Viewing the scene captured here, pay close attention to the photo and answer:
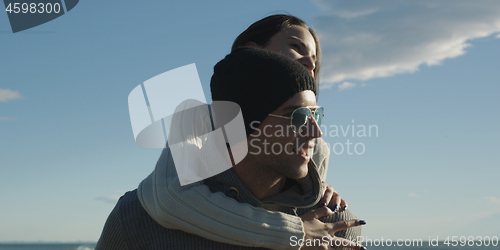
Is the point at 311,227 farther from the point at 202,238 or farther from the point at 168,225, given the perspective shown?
the point at 168,225

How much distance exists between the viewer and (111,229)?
2.80 meters

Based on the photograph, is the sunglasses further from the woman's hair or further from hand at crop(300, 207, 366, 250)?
the woman's hair

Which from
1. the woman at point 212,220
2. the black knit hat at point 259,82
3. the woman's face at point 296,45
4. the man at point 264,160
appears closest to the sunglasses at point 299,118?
the man at point 264,160

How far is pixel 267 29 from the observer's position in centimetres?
451

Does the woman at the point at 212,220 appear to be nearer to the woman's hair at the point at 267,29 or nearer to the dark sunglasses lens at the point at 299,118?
the dark sunglasses lens at the point at 299,118

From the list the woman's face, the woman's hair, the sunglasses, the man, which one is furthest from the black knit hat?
the woman's hair

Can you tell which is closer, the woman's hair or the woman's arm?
the woman's arm

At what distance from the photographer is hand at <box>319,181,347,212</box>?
3.13 meters

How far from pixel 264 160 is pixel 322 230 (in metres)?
0.57

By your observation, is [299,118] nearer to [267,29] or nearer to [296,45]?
[296,45]

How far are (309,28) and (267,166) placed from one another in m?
2.41

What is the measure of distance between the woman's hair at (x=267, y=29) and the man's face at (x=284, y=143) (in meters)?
1.68

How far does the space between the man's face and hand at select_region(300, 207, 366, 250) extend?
0.95 feet

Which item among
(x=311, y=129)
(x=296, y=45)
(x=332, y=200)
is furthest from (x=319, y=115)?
(x=296, y=45)
